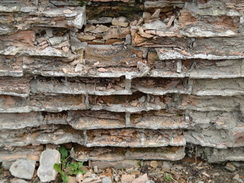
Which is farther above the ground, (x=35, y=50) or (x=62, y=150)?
(x=35, y=50)

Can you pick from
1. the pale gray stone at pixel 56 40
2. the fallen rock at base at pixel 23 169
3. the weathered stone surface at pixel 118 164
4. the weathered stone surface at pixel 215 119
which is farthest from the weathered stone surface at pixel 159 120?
the fallen rock at base at pixel 23 169

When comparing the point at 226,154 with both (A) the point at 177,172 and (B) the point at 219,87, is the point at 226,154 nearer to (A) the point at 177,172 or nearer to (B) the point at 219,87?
(A) the point at 177,172

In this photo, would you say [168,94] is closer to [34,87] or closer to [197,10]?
[197,10]

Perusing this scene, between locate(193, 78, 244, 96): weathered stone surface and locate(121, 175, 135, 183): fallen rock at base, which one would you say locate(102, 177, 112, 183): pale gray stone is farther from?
locate(193, 78, 244, 96): weathered stone surface

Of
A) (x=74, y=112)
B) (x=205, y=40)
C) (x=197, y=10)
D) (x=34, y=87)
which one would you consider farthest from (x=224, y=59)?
(x=34, y=87)

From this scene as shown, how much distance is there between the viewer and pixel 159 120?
15.9 ft

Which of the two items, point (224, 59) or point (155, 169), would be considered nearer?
point (224, 59)

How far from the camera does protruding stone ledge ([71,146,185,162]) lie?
509 cm

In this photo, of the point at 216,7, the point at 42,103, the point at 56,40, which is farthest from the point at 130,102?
the point at 216,7

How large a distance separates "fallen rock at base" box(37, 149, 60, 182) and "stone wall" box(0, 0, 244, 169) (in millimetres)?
200

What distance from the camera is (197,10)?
4094mm

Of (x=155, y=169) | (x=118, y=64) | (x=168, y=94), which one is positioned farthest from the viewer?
(x=155, y=169)

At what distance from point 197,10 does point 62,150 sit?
10.5ft

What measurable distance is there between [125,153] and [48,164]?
1299 mm
